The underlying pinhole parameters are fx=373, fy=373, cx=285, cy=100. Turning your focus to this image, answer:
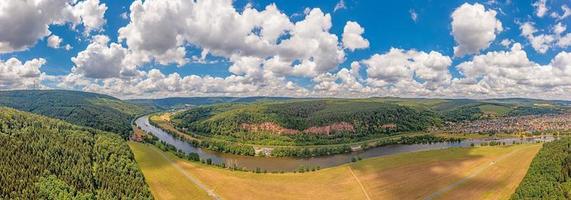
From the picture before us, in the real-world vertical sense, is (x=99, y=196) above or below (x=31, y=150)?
below

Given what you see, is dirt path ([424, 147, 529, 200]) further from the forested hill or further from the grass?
the forested hill

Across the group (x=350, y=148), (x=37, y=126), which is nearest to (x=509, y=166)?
(x=350, y=148)

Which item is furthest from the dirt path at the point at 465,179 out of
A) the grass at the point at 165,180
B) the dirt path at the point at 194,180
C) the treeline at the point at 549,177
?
the grass at the point at 165,180

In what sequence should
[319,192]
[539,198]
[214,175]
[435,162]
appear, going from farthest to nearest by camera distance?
[435,162] → [214,175] → [319,192] → [539,198]

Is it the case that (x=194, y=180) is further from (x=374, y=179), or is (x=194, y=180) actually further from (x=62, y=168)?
(x=374, y=179)

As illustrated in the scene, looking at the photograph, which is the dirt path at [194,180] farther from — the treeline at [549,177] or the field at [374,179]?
the treeline at [549,177]

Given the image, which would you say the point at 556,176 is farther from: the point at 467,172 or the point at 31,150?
the point at 31,150

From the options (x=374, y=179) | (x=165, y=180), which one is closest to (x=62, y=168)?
(x=165, y=180)
